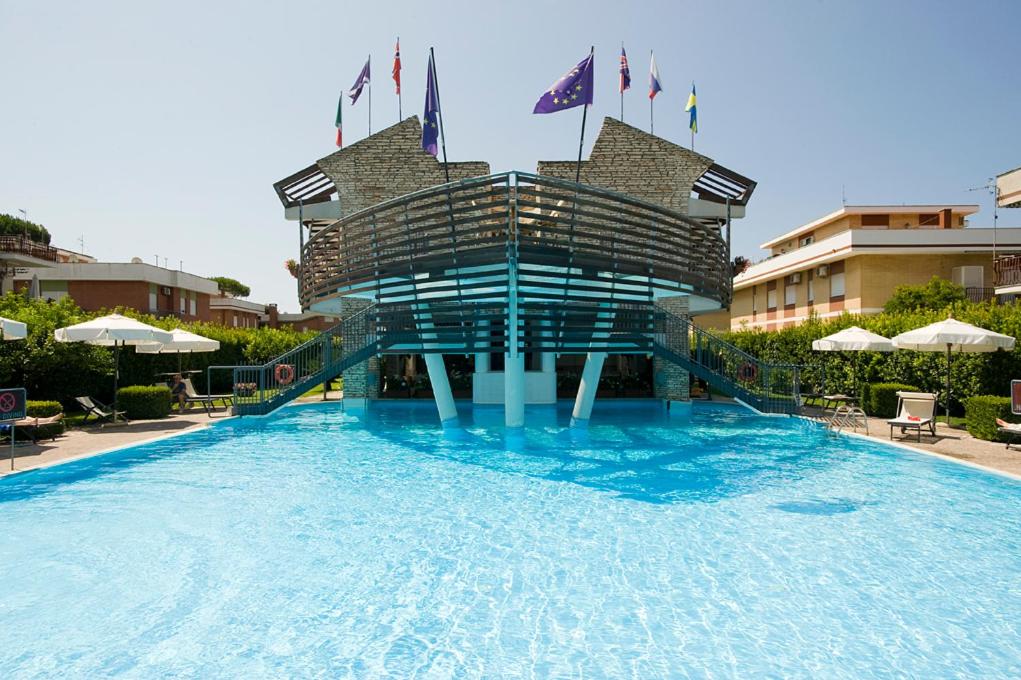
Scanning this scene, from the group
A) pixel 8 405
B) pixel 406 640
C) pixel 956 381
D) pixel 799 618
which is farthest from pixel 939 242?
pixel 8 405

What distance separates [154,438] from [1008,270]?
109 feet

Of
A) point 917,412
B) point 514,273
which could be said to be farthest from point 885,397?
point 514,273

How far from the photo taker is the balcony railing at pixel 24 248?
107 feet

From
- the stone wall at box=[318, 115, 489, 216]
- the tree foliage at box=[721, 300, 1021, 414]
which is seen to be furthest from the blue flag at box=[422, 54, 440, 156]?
the tree foliage at box=[721, 300, 1021, 414]

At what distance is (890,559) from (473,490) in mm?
5133

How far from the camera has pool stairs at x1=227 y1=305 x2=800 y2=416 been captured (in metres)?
15.0

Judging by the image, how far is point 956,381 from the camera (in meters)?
14.9

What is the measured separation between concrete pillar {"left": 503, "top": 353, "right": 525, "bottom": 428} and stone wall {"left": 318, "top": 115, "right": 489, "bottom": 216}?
921 centimetres

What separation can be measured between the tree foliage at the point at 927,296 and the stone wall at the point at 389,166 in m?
20.7

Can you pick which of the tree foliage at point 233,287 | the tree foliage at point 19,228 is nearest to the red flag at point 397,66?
the tree foliage at point 19,228

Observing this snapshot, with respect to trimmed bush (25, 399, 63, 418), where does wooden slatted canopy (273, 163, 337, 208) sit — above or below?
above

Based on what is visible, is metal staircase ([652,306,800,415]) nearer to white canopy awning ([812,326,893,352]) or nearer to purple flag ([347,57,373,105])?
white canopy awning ([812,326,893,352])

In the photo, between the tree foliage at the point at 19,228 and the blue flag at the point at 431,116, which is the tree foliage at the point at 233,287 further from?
the blue flag at the point at 431,116

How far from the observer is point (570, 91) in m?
11.4
